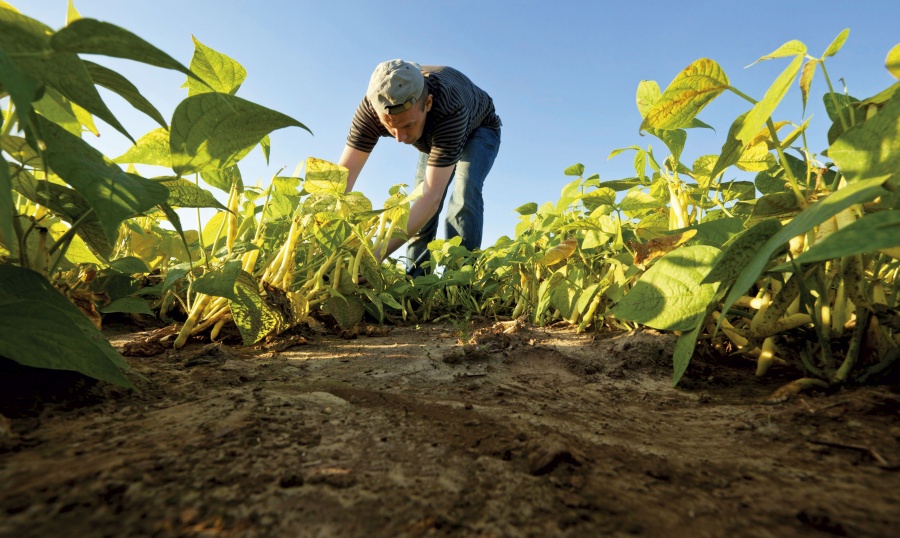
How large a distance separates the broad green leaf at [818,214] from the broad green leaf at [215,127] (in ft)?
2.28

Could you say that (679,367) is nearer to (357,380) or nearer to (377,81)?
(357,380)

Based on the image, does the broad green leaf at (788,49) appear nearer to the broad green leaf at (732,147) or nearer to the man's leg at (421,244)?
the broad green leaf at (732,147)

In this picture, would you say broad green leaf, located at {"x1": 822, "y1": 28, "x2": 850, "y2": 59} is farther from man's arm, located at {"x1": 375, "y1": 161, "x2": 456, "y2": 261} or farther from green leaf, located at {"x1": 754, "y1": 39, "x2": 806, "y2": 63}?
man's arm, located at {"x1": 375, "y1": 161, "x2": 456, "y2": 261}

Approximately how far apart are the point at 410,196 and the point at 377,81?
1347mm

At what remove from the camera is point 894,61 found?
2.46 ft

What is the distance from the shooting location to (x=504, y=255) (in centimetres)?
252

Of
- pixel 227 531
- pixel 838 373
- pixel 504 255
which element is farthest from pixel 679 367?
pixel 504 255

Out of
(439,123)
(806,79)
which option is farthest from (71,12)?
(439,123)

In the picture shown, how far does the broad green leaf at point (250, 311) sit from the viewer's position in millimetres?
1264

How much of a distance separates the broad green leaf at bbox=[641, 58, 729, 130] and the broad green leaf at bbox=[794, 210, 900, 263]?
19.7 inches

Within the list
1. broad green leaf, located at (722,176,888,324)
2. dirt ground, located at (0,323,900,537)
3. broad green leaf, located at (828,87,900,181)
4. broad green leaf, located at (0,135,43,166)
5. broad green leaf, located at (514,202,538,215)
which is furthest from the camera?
broad green leaf, located at (514,202,538,215)

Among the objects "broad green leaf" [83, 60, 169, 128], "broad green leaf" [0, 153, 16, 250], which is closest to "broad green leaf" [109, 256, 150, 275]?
"broad green leaf" [83, 60, 169, 128]

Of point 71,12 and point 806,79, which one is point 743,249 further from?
point 71,12

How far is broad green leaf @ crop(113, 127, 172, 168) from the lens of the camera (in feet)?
3.05
